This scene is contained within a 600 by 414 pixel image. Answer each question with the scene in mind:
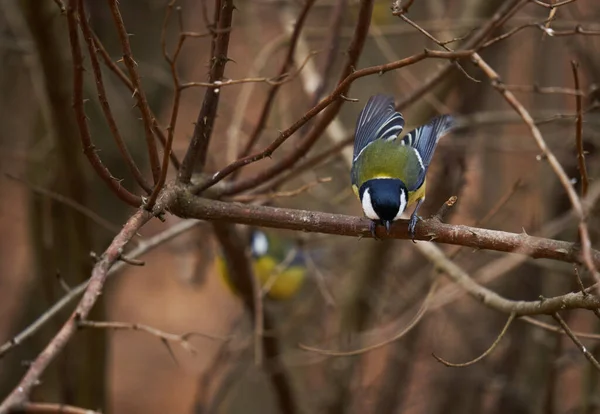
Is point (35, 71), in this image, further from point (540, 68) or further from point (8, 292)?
point (8, 292)

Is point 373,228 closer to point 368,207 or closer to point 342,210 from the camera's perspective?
point 368,207

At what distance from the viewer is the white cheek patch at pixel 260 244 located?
3715 millimetres

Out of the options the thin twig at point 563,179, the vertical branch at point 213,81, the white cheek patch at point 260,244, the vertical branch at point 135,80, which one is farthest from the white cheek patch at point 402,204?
the white cheek patch at point 260,244

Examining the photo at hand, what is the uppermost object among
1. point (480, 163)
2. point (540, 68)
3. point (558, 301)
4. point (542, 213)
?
point (540, 68)

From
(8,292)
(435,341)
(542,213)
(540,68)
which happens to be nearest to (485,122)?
(542,213)

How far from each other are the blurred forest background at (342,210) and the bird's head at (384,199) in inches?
10.6

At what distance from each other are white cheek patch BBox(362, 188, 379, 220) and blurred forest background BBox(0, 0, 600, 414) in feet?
1.37

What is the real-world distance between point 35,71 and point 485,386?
254 cm

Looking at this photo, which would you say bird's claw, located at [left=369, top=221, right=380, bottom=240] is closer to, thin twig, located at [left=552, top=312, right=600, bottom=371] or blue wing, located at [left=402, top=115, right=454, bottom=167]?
thin twig, located at [left=552, top=312, right=600, bottom=371]

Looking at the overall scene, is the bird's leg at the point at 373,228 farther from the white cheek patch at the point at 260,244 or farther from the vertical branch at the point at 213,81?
the white cheek patch at the point at 260,244

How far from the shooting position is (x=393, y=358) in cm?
371

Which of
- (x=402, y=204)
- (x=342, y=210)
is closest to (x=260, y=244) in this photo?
(x=342, y=210)

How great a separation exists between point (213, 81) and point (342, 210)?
2.88 metres

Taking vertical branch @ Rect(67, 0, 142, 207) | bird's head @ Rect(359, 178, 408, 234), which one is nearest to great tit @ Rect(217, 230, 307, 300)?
bird's head @ Rect(359, 178, 408, 234)
